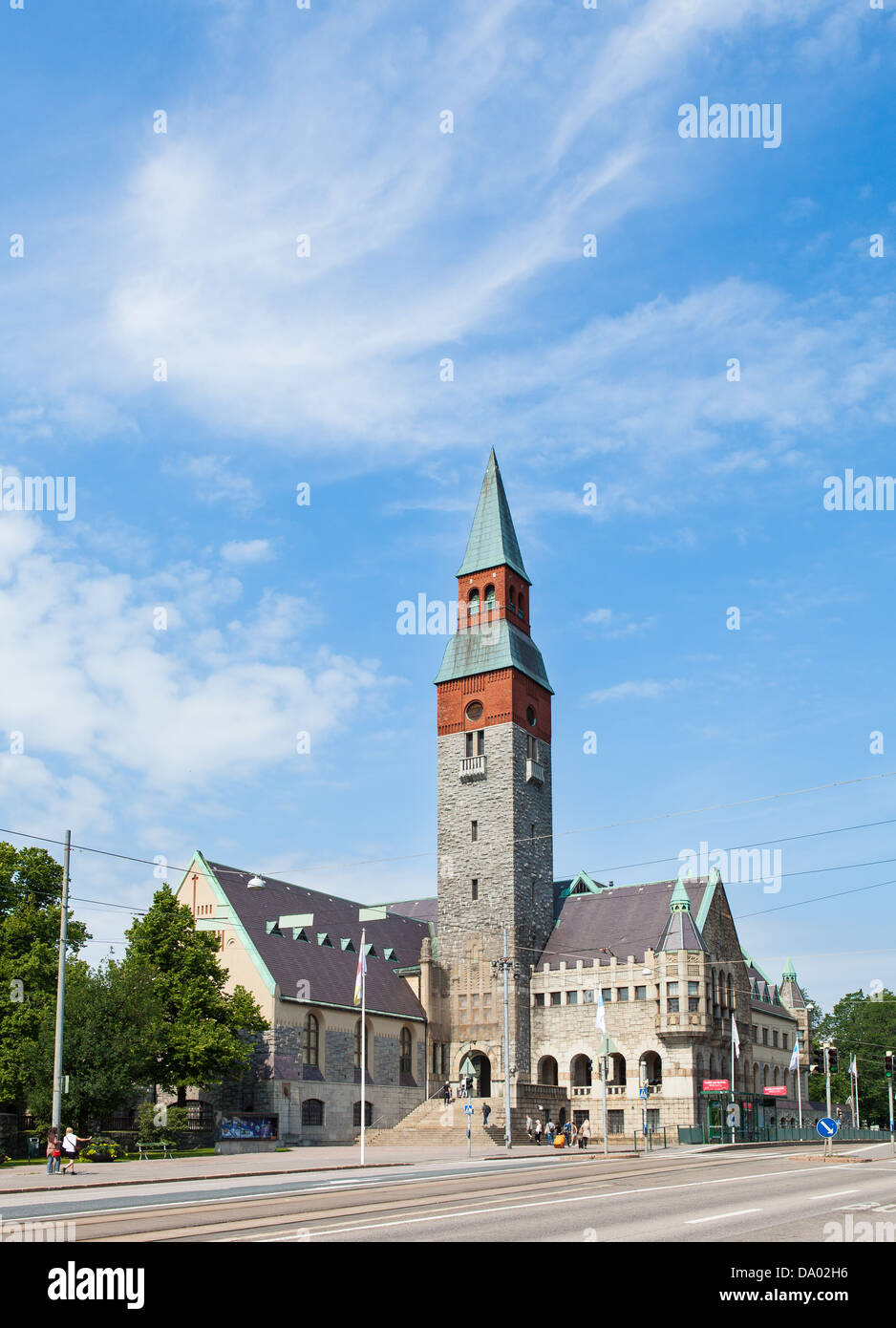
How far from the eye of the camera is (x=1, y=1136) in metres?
38.5

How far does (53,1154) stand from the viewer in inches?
1331

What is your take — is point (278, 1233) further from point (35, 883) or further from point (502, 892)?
point (502, 892)

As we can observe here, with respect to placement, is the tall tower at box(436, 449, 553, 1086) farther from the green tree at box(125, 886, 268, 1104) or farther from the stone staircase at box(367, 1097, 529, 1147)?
the green tree at box(125, 886, 268, 1104)

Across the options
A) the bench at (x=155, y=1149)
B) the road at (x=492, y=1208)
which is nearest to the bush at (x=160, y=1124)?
the bench at (x=155, y=1149)

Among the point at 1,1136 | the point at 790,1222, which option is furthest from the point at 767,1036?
the point at 790,1222

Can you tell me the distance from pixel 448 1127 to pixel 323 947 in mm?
11526

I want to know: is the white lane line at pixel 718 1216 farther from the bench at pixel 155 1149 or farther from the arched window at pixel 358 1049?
the arched window at pixel 358 1049

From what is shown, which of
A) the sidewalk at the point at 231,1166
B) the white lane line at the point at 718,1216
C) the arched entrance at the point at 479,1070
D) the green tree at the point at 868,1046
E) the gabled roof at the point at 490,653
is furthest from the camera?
the green tree at the point at 868,1046

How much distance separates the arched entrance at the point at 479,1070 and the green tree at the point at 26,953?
24918 millimetres

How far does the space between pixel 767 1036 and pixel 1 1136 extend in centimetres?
6187

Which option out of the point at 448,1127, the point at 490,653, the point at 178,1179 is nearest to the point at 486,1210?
the point at 178,1179

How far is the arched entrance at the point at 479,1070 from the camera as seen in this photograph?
72875 millimetres

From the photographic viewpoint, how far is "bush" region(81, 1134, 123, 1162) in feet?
139

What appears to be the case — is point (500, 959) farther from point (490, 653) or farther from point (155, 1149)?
point (155, 1149)
